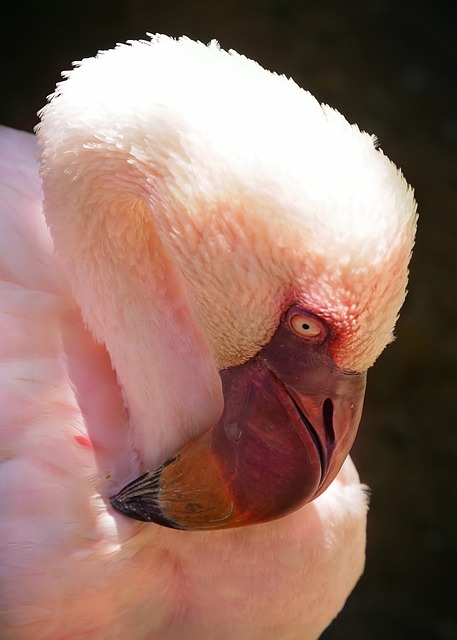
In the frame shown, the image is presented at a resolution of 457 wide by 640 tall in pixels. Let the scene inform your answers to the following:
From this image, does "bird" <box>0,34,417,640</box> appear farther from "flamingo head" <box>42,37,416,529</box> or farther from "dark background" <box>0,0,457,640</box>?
"dark background" <box>0,0,457,640</box>

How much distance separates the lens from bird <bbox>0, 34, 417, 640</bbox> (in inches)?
63.0

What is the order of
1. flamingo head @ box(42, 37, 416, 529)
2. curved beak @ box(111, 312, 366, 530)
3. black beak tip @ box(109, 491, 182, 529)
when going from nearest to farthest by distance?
flamingo head @ box(42, 37, 416, 529) < curved beak @ box(111, 312, 366, 530) < black beak tip @ box(109, 491, 182, 529)

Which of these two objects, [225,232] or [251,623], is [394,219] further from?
[251,623]

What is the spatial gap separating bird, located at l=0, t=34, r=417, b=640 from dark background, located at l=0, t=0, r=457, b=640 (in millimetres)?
1597

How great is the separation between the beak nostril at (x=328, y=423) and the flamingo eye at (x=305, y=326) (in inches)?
6.2

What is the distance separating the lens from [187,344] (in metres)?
2.00

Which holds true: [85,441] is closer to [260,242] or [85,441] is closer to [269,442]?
[269,442]

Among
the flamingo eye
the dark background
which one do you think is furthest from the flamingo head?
the dark background

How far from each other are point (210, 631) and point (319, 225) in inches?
43.2

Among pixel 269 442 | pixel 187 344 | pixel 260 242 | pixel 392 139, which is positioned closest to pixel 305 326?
pixel 260 242

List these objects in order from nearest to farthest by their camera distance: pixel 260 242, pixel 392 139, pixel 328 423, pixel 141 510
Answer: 1. pixel 260 242
2. pixel 328 423
3. pixel 141 510
4. pixel 392 139

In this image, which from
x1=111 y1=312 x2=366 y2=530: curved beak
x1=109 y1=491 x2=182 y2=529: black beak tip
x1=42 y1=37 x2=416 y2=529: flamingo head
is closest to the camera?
x1=42 y1=37 x2=416 y2=529: flamingo head

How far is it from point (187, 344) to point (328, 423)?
15.1 inches

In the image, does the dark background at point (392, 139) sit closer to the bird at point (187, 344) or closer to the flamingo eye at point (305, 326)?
the bird at point (187, 344)
